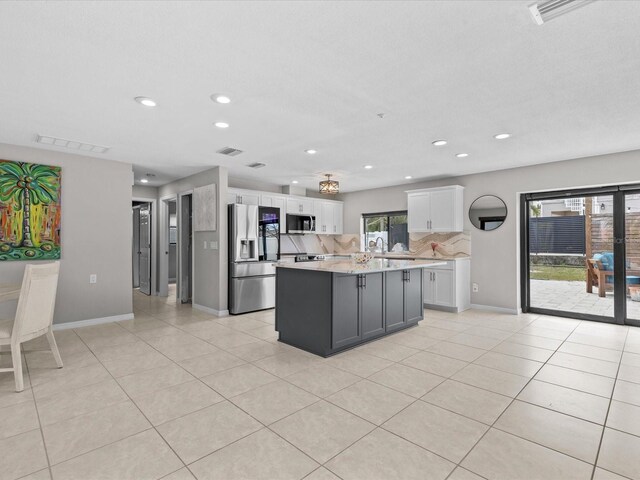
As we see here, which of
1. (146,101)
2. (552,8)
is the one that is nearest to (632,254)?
(552,8)

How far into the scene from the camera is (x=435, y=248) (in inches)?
258

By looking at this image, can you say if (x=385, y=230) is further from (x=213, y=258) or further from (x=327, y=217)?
(x=213, y=258)

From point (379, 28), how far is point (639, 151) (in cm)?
464

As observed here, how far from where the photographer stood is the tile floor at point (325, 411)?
6.03 ft

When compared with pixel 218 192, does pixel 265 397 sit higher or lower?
lower

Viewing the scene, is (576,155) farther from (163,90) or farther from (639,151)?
(163,90)

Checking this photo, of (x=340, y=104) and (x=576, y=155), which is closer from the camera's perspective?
(x=340, y=104)

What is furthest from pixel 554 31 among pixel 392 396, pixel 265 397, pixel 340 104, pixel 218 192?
pixel 218 192

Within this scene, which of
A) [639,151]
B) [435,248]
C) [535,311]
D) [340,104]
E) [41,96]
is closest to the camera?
[41,96]

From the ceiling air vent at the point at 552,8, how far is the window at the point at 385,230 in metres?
5.47

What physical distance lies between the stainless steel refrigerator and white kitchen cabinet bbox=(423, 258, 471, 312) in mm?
2821

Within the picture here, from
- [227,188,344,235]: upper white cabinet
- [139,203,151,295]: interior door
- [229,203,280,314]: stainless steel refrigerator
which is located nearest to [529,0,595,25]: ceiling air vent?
[229,203,280,314]: stainless steel refrigerator

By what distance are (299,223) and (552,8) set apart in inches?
225

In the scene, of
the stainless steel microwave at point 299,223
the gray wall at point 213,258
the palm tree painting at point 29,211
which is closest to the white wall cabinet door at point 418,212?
the stainless steel microwave at point 299,223
